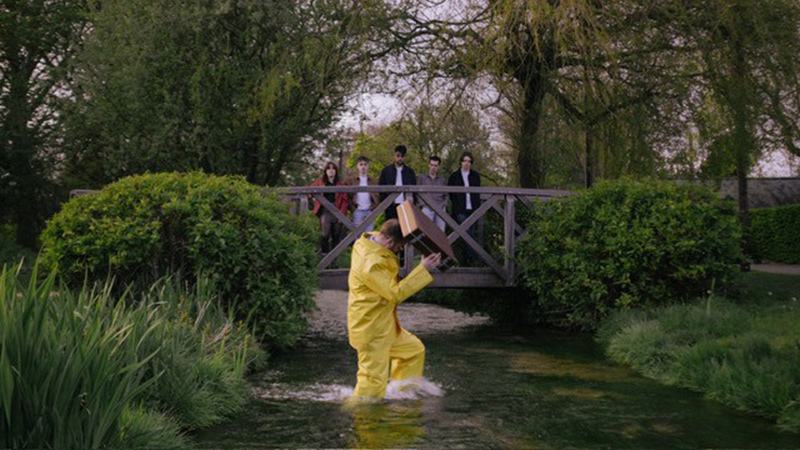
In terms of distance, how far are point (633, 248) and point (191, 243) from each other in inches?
248

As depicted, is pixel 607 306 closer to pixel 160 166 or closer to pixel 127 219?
pixel 127 219

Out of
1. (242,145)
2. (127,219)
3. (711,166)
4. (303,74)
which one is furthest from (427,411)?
(242,145)

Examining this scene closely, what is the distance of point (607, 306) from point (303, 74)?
786 cm

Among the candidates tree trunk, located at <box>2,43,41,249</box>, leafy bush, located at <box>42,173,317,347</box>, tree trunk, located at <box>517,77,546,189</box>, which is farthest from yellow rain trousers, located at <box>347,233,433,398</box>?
tree trunk, located at <box>2,43,41,249</box>

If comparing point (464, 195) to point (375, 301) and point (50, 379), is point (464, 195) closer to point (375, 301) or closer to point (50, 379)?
point (375, 301)

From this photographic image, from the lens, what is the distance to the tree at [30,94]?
23547 millimetres

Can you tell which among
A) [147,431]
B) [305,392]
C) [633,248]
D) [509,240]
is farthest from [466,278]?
[147,431]

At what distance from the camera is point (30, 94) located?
25.4 meters

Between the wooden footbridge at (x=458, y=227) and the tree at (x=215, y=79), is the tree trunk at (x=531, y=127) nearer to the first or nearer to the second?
the wooden footbridge at (x=458, y=227)

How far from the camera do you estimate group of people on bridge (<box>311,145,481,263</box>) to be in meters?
13.4

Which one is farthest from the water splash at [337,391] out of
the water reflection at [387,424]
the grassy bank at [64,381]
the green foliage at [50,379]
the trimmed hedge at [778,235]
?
the trimmed hedge at [778,235]

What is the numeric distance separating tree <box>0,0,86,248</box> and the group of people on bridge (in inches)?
495

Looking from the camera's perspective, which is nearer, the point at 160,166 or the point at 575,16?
the point at 575,16

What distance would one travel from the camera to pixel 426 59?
16422 mm
